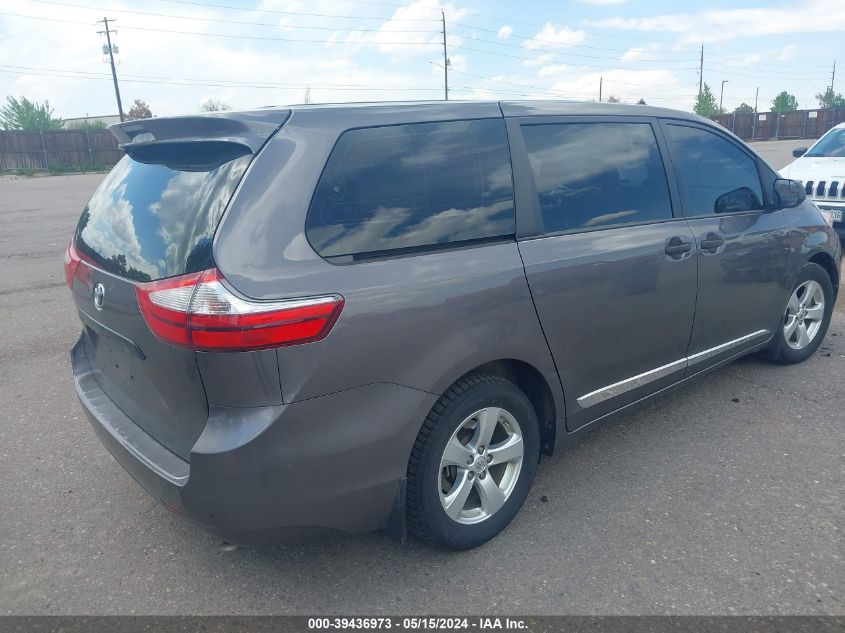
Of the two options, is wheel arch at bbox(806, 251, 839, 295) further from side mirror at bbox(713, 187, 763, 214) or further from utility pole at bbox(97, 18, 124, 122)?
utility pole at bbox(97, 18, 124, 122)

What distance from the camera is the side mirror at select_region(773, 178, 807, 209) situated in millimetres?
4168

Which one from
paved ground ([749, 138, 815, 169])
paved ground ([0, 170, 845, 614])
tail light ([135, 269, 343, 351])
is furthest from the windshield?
tail light ([135, 269, 343, 351])

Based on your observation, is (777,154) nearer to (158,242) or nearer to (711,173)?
(711,173)

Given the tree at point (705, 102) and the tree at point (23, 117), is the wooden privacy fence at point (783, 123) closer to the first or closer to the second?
the tree at point (705, 102)

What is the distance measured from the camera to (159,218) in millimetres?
2438

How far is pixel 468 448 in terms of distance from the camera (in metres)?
2.72

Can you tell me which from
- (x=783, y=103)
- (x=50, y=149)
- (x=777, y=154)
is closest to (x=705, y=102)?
(x=783, y=103)

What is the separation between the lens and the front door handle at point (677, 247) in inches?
133

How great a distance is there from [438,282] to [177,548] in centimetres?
161

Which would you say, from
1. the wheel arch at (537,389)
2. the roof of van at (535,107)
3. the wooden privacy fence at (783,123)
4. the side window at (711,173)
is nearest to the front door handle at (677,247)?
the side window at (711,173)

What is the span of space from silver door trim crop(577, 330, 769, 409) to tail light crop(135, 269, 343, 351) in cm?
147

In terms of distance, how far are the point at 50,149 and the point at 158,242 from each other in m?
45.4

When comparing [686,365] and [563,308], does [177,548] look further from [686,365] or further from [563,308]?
[686,365]

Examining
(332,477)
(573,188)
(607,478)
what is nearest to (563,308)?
(573,188)
